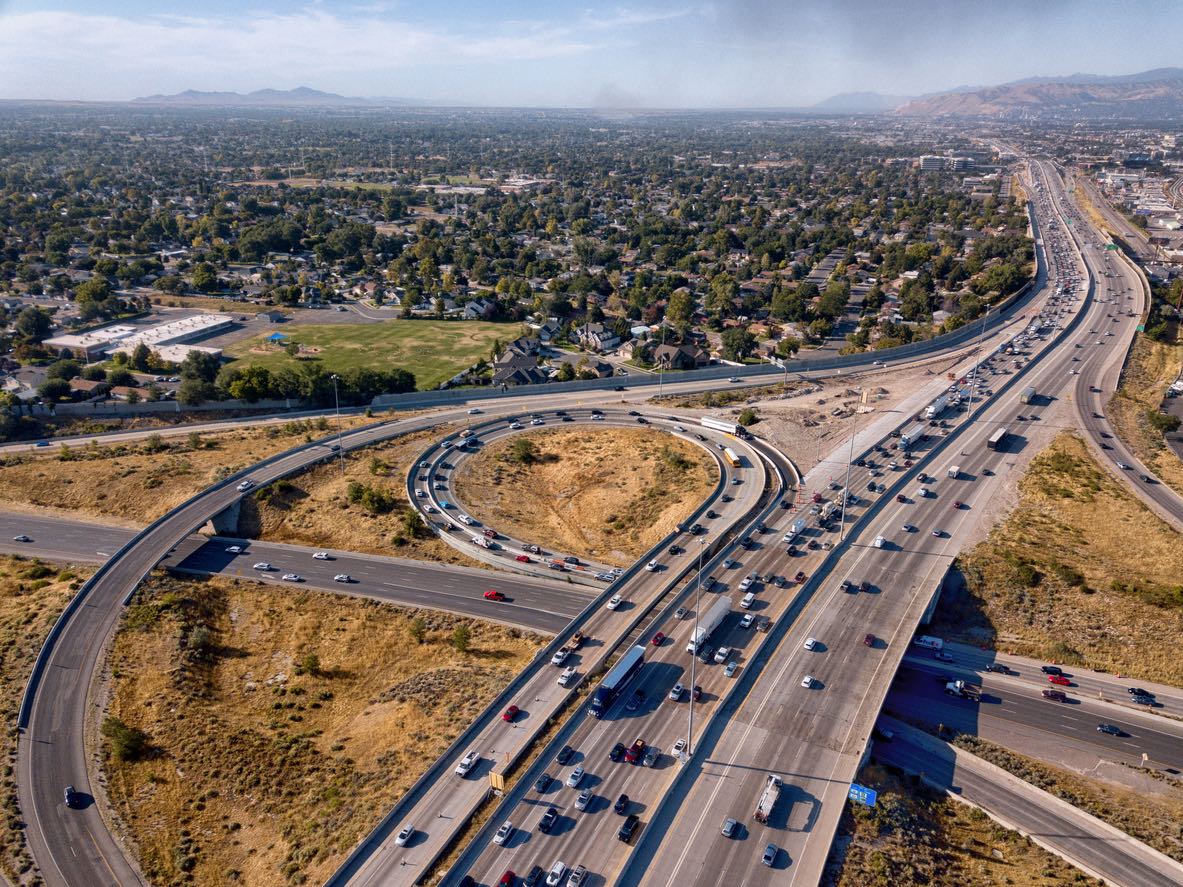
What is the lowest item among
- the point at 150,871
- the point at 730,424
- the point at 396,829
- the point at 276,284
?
the point at 150,871

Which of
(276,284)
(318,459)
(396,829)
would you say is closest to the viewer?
(396,829)

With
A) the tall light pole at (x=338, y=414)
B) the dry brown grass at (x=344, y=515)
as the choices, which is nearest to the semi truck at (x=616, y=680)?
the dry brown grass at (x=344, y=515)

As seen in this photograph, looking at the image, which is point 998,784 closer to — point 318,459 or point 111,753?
point 111,753

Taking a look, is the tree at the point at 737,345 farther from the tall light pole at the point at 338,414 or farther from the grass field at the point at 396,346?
the tall light pole at the point at 338,414

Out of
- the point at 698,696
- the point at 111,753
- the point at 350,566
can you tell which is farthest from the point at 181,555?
the point at 698,696

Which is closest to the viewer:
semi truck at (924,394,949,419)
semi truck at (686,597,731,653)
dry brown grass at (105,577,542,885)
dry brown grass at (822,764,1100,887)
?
dry brown grass at (822,764,1100,887)

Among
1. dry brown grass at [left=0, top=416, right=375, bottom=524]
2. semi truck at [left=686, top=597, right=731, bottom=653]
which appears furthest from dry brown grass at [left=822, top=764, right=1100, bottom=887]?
dry brown grass at [left=0, top=416, right=375, bottom=524]

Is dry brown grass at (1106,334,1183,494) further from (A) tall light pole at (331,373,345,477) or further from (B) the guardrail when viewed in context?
(A) tall light pole at (331,373,345,477)
